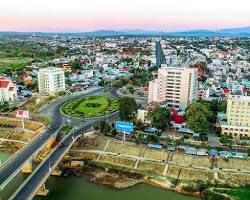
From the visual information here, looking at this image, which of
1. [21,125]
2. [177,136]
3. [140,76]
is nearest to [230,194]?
[177,136]

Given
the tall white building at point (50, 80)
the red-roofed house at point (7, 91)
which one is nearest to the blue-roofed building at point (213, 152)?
the tall white building at point (50, 80)

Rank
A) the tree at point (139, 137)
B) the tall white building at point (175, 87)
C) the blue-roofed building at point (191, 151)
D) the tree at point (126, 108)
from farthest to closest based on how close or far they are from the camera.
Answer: the tall white building at point (175, 87), the tree at point (126, 108), the tree at point (139, 137), the blue-roofed building at point (191, 151)

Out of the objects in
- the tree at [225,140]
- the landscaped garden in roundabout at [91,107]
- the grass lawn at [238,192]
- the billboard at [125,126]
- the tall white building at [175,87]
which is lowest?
the grass lawn at [238,192]

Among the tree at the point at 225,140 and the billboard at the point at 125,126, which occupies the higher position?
the billboard at the point at 125,126

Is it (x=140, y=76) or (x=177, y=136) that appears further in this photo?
(x=140, y=76)

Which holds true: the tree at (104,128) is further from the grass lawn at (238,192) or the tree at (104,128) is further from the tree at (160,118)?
the grass lawn at (238,192)

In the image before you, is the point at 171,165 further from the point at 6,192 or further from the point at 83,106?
the point at 83,106

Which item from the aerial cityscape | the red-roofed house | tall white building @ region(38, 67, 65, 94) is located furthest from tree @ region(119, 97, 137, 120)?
the red-roofed house
